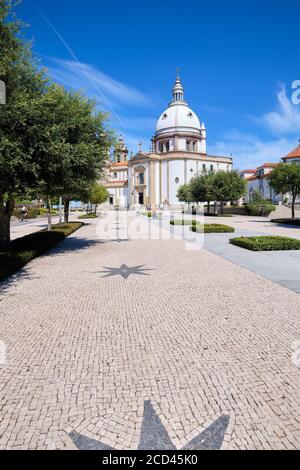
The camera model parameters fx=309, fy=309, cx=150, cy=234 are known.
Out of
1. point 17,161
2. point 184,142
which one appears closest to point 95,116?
point 17,161

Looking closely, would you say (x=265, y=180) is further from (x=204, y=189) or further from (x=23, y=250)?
(x=23, y=250)

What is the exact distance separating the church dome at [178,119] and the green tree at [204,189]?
40.6 metres

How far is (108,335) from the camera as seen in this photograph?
535cm

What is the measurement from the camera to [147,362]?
4.41 meters

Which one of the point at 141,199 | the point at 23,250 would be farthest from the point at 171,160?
the point at 23,250

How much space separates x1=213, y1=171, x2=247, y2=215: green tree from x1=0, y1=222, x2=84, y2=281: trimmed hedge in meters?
30.9

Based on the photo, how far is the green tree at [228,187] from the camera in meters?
45.5

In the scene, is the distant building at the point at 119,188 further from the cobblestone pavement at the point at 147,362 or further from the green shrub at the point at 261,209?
the cobblestone pavement at the point at 147,362

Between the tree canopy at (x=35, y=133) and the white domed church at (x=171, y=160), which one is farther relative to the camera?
the white domed church at (x=171, y=160)

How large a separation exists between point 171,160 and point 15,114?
77.0 m

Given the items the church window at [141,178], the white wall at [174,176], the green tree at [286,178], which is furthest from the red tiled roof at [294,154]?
the green tree at [286,178]
